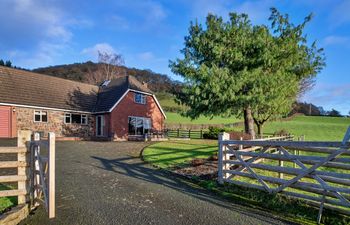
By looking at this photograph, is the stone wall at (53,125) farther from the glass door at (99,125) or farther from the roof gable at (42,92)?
the roof gable at (42,92)

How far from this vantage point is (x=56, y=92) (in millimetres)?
26531

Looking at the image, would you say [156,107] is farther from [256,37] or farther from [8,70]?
[256,37]

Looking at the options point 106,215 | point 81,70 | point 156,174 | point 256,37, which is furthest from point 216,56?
point 81,70

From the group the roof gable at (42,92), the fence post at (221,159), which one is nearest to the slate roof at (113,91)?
the roof gable at (42,92)

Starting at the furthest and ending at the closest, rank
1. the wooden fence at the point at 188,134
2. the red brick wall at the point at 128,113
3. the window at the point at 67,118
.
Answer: the wooden fence at the point at 188,134 < the red brick wall at the point at 128,113 < the window at the point at 67,118

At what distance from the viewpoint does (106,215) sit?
5281 mm

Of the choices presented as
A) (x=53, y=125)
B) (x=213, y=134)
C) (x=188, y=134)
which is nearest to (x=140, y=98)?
(x=188, y=134)

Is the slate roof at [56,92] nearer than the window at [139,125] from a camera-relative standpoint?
Yes

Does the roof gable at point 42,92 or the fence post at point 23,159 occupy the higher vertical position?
the roof gable at point 42,92

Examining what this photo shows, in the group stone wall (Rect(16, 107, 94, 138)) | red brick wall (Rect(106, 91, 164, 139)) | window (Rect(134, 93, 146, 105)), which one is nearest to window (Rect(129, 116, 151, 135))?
red brick wall (Rect(106, 91, 164, 139))

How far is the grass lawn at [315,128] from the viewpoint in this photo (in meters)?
36.5

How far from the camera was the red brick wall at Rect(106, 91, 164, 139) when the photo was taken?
1048 inches

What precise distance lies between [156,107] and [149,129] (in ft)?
11.1

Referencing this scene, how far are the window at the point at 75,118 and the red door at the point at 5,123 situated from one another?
5267 mm
